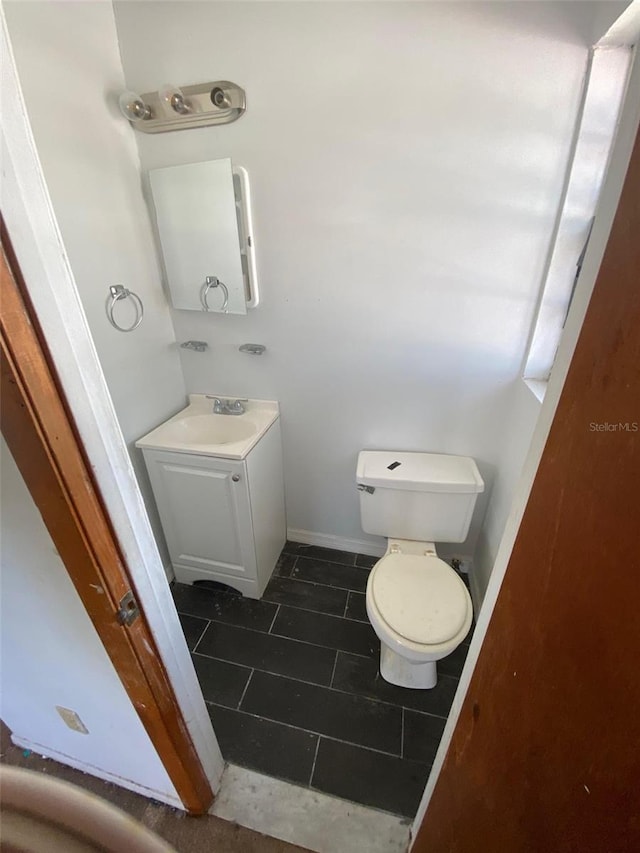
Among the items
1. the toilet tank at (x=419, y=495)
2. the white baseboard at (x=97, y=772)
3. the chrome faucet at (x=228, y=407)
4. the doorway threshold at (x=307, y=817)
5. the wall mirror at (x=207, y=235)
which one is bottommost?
the doorway threshold at (x=307, y=817)

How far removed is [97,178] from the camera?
4.19 feet

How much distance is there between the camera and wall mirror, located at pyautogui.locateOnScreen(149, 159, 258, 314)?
55.2 inches

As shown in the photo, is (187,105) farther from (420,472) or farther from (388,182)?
(420,472)

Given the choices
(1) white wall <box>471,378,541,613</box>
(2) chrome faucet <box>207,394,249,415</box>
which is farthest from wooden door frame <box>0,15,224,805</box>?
(1) white wall <box>471,378,541,613</box>

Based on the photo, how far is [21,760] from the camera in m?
1.12

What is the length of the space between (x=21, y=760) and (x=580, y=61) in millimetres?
2818

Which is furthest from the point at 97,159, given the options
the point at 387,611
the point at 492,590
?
the point at 387,611

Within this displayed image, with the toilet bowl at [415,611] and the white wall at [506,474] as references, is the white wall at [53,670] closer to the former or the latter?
the toilet bowl at [415,611]

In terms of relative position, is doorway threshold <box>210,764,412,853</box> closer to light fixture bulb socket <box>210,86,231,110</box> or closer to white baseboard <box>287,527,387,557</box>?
white baseboard <box>287,527,387,557</box>

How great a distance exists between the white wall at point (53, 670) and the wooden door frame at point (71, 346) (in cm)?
13

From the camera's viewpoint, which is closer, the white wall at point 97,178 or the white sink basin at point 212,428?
the white wall at point 97,178

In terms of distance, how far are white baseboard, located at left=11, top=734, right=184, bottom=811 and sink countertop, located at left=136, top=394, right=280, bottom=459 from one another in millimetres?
1033

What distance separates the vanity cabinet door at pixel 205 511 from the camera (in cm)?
146

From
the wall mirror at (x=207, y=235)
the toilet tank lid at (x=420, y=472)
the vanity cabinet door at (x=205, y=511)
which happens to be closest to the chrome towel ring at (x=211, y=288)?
the wall mirror at (x=207, y=235)
